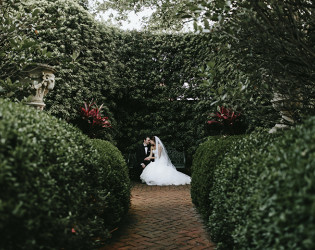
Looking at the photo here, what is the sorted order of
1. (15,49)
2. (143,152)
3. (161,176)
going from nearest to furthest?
(15,49) → (161,176) → (143,152)

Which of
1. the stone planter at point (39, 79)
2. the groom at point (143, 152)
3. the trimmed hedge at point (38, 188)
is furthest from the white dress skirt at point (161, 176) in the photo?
the trimmed hedge at point (38, 188)

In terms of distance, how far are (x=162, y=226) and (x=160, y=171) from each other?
4.89m

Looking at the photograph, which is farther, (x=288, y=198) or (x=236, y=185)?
(x=236, y=185)

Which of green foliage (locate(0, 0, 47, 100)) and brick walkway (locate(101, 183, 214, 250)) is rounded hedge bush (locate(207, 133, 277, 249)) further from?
green foliage (locate(0, 0, 47, 100))

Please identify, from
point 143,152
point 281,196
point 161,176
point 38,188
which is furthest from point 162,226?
point 143,152

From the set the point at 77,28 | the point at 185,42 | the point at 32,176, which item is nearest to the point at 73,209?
the point at 32,176

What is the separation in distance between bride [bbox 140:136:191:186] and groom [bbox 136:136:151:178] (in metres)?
0.21

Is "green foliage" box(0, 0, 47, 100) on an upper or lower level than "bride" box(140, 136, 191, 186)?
upper

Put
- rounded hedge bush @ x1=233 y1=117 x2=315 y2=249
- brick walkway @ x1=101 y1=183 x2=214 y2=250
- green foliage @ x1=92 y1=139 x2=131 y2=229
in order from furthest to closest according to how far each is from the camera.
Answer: green foliage @ x1=92 y1=139 x2=131 y2=229 → brick walkway @ x1=101 y1=183 x2=214 y2=250 → rounded hedge bush @ x1=233 y1=117 x2=315 y2=249

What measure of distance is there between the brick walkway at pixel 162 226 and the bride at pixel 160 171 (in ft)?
6.41

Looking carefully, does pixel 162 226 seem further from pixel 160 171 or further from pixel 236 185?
pixel 160 171

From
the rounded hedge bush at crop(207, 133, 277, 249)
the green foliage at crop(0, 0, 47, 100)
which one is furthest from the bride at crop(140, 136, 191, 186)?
the green foliage at crop(0, 0, 47, 100)

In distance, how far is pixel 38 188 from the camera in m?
1.85

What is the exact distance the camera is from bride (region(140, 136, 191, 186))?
9297 mm
